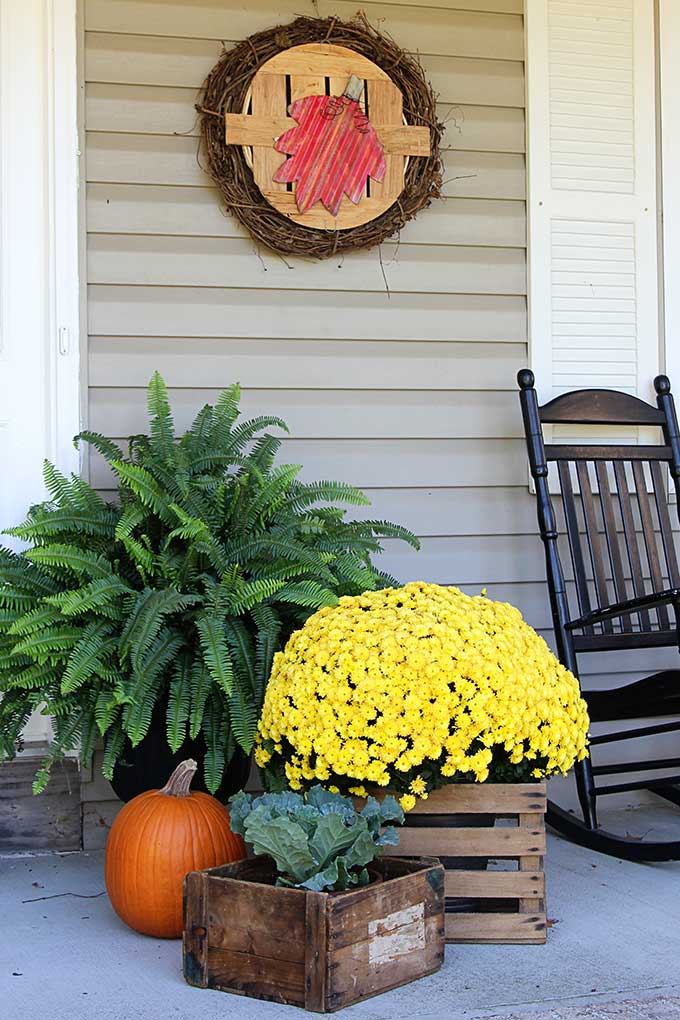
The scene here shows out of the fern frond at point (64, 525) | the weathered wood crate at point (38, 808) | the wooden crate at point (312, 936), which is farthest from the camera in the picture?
A: the weathered wood crate at point (38, 808)

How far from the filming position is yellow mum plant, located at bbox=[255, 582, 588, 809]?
6.67 ft

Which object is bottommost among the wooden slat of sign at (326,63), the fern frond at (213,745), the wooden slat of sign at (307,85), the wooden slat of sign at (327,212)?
A: the fern frond at (213,745)

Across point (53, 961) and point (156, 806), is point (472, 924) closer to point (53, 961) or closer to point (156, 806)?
point (156, 806)

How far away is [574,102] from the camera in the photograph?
3.14 metres

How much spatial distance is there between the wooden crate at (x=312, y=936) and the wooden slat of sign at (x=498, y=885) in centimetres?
15

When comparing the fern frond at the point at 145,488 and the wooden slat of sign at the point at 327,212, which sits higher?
the wooden slat of sign at the point at 327,212

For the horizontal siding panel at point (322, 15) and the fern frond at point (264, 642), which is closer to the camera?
the fern frond at point (264, 642)

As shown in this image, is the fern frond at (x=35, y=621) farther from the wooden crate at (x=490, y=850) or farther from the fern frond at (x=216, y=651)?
the wooden crate at (x=490, y=850)

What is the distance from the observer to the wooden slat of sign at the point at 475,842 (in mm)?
2113

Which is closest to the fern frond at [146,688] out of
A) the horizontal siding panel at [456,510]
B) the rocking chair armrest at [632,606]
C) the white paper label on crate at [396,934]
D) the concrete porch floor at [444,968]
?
the concrete porch floor at [444,968]

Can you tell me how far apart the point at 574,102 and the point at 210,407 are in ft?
4.72

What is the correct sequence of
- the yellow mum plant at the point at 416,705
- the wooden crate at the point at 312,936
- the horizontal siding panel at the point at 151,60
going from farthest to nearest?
1. the horizontal siding panel at the point at 151,60
2. the yellow mum plant at the point at 416,705
3. the wooden crate at the point at 312,936

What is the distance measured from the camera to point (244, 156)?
113 inches

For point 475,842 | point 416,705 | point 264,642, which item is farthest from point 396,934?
point 264,642
